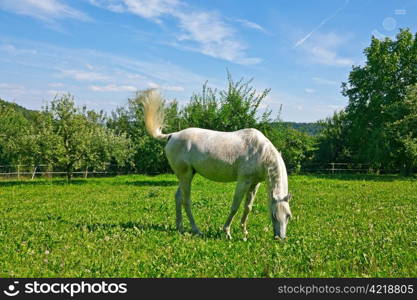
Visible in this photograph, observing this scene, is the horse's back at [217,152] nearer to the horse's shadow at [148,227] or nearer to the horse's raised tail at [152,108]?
the horse's raised tail at [152,108]

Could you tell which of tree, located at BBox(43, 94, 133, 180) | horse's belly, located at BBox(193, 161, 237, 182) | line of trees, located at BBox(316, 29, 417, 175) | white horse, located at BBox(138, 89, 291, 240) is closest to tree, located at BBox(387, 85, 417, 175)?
line of trees, located at BBox(316, 29, 417, 175)

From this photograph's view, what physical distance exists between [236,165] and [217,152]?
564 millimetres

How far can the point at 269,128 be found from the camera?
28.1 metres

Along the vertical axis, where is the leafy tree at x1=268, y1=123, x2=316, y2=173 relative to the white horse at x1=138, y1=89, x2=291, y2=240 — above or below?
above

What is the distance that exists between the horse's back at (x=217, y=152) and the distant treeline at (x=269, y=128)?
33.5 ft

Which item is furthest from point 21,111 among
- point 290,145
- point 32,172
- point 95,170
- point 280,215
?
point 280,215

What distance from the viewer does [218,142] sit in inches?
374

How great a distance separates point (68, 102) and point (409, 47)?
41.6 m

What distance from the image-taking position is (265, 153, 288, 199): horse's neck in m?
8.60

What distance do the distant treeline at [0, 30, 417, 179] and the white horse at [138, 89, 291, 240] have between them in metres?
10.3

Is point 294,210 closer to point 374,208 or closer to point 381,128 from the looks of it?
point 374,208

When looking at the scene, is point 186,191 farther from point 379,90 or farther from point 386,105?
point 379,90

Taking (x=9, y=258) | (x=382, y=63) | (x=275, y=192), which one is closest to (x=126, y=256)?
(x=9, y=258)

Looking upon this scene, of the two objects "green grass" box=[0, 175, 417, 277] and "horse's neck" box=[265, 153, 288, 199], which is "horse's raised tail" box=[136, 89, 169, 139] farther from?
"horse's neck" box=[265, 153, 288, 199]
